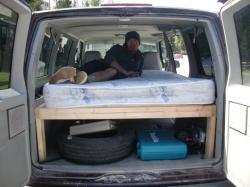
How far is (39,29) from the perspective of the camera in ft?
11.0

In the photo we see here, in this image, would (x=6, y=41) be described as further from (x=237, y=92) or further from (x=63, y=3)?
(x=63, y=3)

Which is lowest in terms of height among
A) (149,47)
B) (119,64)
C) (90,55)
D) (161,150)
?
(161,150)

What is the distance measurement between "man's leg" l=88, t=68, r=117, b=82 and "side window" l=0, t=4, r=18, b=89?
1.26m

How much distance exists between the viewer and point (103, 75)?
4617mm

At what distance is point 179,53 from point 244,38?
2909 mm

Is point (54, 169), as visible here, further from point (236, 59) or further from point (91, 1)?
point (91, 1)

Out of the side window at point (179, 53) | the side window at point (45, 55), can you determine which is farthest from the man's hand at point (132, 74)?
the side window at point (45, 55)

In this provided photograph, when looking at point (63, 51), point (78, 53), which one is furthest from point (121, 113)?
point (78, 53)

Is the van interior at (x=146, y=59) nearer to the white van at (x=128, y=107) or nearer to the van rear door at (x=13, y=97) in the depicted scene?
the white van at (x=128, y=107)

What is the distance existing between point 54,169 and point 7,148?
0.79 meters

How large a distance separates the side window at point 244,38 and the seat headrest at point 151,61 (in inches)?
138

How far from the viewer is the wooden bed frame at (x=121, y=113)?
139 inches

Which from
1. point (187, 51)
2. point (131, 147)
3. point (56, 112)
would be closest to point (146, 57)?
point (187, 51)

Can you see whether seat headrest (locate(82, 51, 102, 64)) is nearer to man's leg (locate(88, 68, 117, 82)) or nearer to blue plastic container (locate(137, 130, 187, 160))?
man's leg (locate(88, 68, 117, 82))
